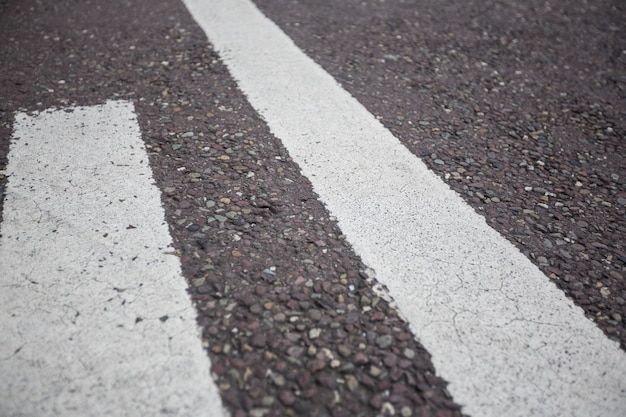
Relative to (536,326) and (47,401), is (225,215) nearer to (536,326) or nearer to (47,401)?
(47,401)

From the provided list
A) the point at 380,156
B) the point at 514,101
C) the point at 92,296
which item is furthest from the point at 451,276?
the point at 514,101

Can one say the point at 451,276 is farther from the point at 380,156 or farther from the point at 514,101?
the point at 514,101

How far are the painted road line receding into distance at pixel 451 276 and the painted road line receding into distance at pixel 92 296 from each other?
851 millimetres

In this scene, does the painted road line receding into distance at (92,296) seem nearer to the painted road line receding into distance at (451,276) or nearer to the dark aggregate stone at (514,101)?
the painted road line receding into distance at (451,276)

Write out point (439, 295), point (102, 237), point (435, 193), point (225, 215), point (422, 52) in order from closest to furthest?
point (439, 295) < point (102, 237) < point (225, 215) < point (435, 193) < point (422, 52)

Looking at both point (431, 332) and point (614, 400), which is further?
point (431, 332)

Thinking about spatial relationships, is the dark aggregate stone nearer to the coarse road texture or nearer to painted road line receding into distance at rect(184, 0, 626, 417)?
the coarse road texture

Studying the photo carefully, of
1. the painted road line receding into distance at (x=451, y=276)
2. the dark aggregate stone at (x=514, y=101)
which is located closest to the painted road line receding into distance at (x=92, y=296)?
the painted road line receding into distance at (x=451, y=276)

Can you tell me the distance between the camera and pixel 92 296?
76.8 inches

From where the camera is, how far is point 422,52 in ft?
13.8

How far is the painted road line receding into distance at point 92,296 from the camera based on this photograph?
1638mm

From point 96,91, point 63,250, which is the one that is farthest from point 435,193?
point 96,91

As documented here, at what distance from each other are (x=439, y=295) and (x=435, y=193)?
75cm

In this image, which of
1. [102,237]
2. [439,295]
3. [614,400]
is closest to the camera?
[614,400]
